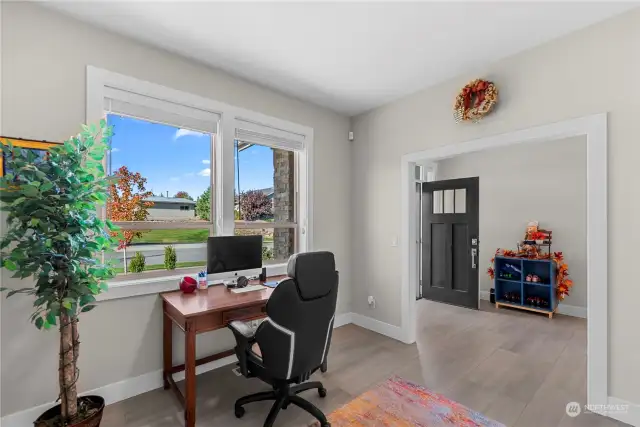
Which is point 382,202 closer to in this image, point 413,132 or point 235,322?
point 413,132

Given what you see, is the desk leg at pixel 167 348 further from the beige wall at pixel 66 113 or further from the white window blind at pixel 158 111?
the white window blind at pixel 158 111

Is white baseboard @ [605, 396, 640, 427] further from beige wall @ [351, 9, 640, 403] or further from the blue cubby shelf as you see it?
the blue cubby shelf

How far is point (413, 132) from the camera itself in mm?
3318

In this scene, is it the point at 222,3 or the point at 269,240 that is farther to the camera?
the point at 269,240

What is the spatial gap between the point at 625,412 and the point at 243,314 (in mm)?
2703

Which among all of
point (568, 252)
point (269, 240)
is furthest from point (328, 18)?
point (568, 252)

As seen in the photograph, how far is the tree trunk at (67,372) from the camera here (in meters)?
1.72

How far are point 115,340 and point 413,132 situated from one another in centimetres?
335

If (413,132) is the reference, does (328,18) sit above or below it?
above

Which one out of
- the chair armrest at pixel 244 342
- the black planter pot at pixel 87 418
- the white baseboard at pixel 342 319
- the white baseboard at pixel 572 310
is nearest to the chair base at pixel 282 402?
the chair armrest at pixel 244 342

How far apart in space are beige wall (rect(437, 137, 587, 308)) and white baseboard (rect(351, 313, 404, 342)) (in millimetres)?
2585

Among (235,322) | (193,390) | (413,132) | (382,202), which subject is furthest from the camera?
(382,202)

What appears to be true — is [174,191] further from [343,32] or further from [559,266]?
[559,266]

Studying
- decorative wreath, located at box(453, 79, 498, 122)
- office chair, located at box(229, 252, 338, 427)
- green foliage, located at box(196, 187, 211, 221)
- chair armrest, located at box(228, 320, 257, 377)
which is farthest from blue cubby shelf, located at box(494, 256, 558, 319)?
green foliage, located at box(196, 187, 211, 221)
